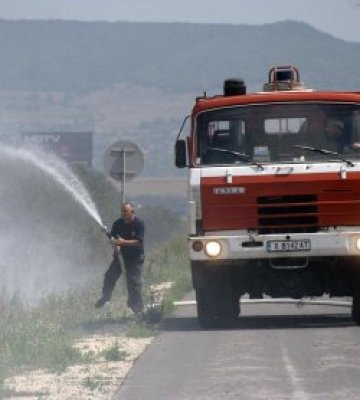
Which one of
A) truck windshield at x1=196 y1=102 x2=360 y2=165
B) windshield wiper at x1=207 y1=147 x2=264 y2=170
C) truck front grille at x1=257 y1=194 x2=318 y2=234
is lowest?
truck front grille at x1=257 y1=194 x2=318 y2=234

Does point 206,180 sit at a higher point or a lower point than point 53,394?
higher

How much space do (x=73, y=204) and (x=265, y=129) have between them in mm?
27562

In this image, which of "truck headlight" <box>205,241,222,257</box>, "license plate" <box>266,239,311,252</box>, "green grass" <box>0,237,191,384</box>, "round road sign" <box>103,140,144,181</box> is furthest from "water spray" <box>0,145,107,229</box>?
"license plate" <box>266,239,311,252</box>

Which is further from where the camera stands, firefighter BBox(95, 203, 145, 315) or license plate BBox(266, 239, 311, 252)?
firefighter BBox(95, 203, 145, 315)

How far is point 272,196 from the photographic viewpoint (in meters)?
20.5

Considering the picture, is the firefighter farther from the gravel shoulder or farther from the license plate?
the gravel shoulder

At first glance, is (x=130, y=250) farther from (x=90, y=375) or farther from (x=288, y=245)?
(x=90, y=375)

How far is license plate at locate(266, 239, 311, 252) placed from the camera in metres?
20.6

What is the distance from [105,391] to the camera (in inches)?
591

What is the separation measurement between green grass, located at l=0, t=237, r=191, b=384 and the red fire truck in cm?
136

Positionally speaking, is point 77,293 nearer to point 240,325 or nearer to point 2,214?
point 240,325

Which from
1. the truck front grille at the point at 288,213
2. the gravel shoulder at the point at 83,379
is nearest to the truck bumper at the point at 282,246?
the truck front grille at the point at 288,213

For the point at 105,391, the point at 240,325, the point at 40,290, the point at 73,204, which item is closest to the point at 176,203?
the point at 73,204

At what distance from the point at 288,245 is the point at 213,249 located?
36.1 inches
